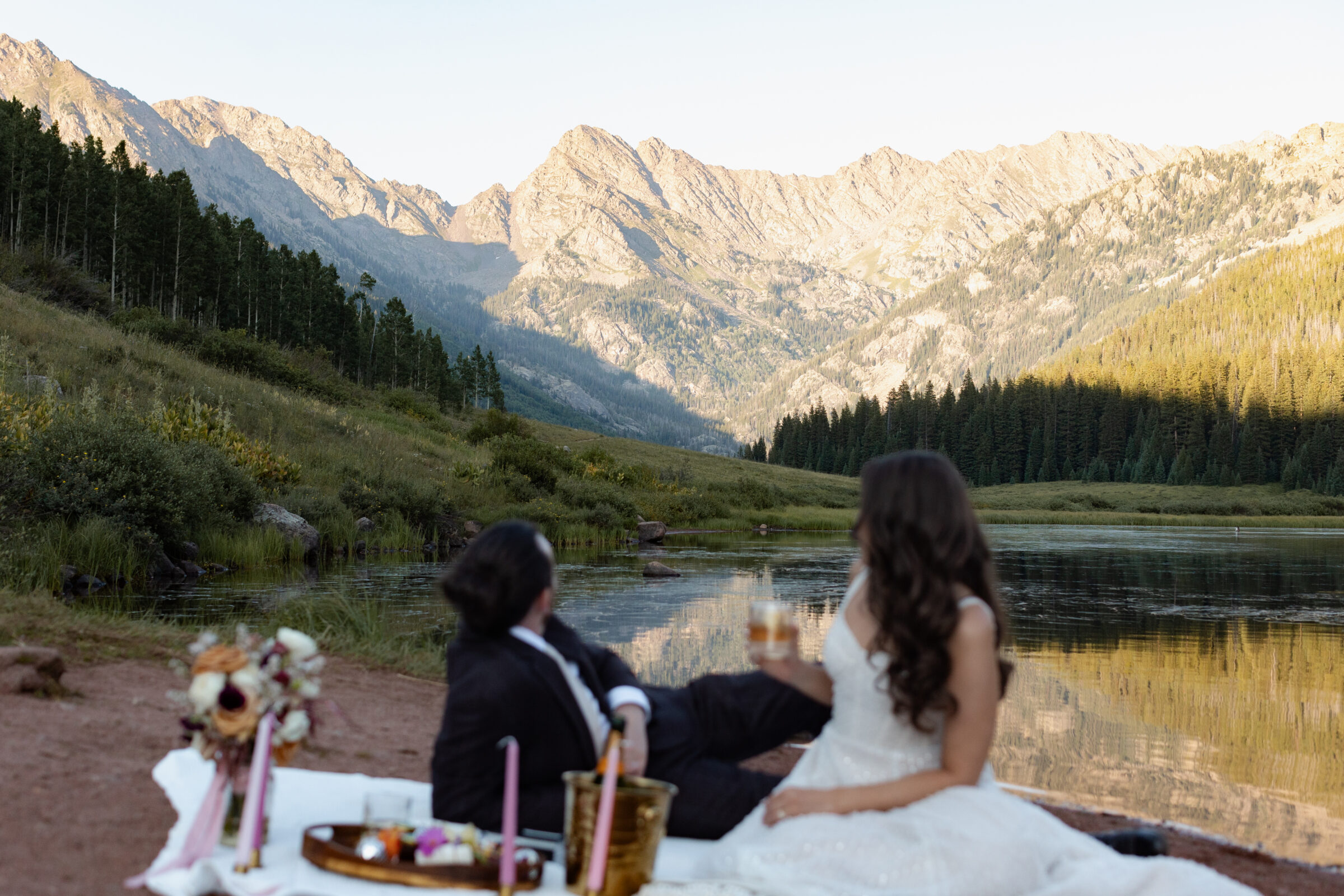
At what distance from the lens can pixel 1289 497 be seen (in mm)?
85750

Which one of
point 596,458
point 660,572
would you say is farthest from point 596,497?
point 660,572

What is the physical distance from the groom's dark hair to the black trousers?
1.00 m

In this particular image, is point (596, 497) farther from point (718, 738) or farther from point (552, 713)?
point (552, 713)

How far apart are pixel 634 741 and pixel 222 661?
5.30ft

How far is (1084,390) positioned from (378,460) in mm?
117592

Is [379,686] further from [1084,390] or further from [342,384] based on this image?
[1084,390]

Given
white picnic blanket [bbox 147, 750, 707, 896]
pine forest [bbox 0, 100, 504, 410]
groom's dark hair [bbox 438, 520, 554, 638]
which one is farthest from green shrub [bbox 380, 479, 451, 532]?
groom's dark hair [bbox 438, 520, 554, 638]

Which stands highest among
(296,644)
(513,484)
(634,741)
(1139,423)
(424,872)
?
(1139,423)

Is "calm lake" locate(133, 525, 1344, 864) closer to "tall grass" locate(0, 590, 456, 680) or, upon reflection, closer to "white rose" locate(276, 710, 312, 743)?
"tall grass" locate(0, 590, 456, 680)

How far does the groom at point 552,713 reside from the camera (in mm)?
3805

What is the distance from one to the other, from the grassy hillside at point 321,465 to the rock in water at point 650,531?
0.49 metres

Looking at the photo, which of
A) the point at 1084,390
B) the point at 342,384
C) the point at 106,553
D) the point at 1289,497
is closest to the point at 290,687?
the point at 106,553

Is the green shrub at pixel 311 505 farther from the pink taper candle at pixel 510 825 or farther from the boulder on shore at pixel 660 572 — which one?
the pink taper candle at pixel 510 825

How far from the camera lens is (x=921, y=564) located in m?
3.39
